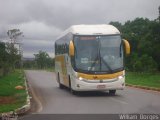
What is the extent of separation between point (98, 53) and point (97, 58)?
0.25 m

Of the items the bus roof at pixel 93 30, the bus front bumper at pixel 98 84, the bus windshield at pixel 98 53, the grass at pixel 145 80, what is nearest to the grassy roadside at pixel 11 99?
the bus front bumper at pixel 98 84

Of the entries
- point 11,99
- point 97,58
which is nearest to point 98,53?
point 97,58

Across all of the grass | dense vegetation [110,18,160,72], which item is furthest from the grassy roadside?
dense vegetation [110,18,160,72]

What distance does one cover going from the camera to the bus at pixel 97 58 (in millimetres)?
23500

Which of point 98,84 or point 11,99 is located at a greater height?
point 98,84

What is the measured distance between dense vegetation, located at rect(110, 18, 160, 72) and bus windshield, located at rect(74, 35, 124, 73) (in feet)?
99.3

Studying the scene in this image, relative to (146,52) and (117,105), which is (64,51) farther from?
(146,52)

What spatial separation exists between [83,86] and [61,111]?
6398 mm

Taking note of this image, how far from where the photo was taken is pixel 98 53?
2389 centimetres

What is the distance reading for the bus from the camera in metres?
23.5

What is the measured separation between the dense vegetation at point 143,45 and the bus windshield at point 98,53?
30.3 metres

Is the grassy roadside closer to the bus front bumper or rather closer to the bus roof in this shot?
the bus front bumper

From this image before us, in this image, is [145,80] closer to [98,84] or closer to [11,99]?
[98,84]

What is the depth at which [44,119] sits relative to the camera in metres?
14.8
